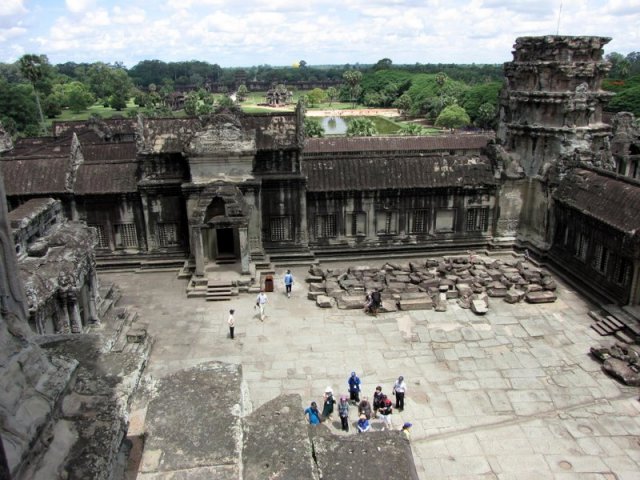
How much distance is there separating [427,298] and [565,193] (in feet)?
27.7

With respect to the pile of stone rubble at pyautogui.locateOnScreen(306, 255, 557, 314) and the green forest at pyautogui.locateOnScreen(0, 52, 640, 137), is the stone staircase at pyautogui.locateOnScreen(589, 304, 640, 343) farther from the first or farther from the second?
the green forest at pyautogui.locateOnScreen(0, 52, 640, 137)

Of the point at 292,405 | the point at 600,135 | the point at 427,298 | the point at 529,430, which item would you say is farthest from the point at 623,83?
the point at 292,405

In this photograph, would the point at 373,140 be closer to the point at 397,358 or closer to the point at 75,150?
the point at 75,150

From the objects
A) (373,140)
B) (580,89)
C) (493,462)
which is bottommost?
(493,462)

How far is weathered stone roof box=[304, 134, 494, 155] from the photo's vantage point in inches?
1937

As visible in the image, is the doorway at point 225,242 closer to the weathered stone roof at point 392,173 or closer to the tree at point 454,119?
the weathered stone roof at point 392,173

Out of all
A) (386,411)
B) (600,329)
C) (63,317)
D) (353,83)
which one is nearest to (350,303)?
(386,411)

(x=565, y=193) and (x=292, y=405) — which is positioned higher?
(x=292, y=405)

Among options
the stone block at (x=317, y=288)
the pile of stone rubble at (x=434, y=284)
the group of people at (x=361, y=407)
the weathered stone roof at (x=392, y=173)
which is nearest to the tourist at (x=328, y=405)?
the group of people at (x=361, y=407)

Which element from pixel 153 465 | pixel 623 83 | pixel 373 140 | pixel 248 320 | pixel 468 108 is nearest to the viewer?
pixel 153 465

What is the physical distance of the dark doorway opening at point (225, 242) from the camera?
26.2 metres

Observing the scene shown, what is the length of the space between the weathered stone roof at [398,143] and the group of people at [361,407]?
3413 centimetres

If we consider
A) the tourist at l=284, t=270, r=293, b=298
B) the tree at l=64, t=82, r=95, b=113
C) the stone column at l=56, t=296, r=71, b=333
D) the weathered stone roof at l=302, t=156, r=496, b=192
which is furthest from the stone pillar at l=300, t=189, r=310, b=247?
the tree at l=64, t=82, r=95, b=113

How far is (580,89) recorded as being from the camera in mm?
25656
